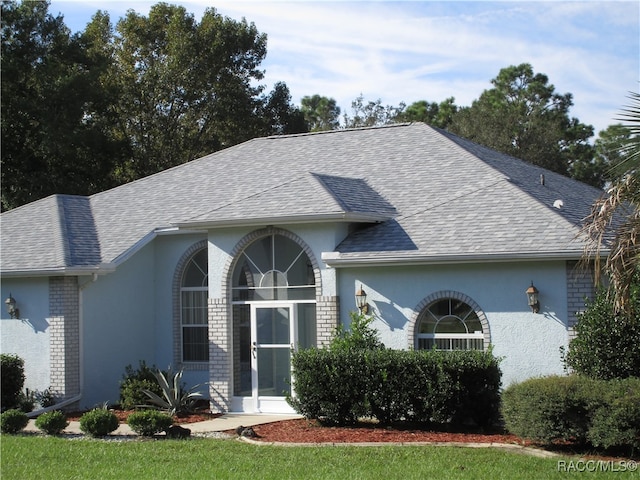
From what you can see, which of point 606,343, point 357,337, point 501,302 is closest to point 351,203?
point 357,337

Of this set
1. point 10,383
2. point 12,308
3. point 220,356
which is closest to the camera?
point 220,356

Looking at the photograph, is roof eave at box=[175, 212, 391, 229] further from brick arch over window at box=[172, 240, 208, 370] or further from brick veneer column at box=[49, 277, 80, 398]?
brick veneer column at box=[49, 277, 80, 398]

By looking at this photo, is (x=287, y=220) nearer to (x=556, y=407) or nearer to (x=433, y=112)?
(x=556, y=407)

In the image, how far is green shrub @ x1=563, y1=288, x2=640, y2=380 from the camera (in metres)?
13.7

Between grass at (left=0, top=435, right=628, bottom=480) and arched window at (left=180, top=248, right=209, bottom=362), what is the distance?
586 centimetres

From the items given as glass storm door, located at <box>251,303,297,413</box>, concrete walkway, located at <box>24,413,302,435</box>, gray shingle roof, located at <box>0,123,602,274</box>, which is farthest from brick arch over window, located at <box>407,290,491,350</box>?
concrete walkway, located at <box>24,413,302,435</box>

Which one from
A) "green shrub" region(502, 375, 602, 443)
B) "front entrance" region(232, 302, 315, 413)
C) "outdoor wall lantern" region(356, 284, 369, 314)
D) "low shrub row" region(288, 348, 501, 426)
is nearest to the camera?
"green shrub" region(502, 375, 602, 443)

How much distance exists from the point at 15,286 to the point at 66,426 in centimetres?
499

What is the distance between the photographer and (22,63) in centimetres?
3491

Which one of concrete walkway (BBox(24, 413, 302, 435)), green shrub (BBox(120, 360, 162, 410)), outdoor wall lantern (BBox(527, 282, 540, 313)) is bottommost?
concrete walkway (BBox(24, 413, 302, 435))

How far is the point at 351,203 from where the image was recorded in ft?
57.8

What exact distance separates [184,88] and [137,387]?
87.9ft

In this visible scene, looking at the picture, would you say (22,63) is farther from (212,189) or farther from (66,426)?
(66,426)

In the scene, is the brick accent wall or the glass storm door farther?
the glass storm door
